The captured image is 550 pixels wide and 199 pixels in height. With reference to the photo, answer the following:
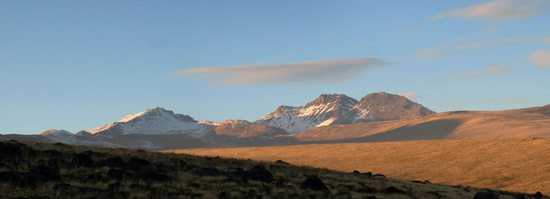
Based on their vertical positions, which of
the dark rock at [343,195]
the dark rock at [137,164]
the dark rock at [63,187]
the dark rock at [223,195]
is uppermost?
the dark rock at [137,164]

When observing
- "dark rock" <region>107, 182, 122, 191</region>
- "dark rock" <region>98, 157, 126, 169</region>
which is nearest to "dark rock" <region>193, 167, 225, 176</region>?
"dark rock" <region>98, 157, 126, 169</region>

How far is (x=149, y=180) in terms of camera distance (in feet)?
114

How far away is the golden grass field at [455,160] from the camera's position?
75.6 metres

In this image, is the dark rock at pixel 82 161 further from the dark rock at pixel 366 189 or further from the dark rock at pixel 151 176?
the dark rock at pixel 366 189

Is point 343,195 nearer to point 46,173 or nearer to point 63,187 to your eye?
point 63,187

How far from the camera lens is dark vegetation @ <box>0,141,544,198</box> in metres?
30.2

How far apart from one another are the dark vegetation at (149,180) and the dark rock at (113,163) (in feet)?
0.12

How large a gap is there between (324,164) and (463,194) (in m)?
68.3

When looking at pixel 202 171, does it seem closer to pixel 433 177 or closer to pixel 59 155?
pixel 59 155

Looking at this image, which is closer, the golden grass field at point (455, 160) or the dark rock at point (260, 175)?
the dark rock at point (260, 175)

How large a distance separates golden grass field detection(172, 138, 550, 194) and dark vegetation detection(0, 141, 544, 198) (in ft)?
105

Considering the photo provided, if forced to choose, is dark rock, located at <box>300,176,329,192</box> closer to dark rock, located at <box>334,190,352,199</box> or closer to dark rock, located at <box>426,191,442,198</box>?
dark rock, located at <box>334,190,352,199</box>

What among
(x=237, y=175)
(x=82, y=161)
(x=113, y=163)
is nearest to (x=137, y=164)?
(x=113, y=163)

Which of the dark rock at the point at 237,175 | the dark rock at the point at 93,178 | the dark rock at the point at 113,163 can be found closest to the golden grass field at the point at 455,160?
the dark rock at the point at 237,175
